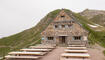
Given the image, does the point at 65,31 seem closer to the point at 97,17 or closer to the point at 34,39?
the point at 34,39

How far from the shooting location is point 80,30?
21688 millimetres

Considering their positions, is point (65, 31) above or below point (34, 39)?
above

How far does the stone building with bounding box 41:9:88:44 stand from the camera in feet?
71.3

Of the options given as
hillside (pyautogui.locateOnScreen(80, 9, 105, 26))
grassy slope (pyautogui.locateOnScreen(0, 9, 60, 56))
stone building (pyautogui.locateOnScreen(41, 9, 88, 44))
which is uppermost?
hillside (pyautogui.locateOnScreen(80, 9, 105, 26))

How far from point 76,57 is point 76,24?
12.6 meters

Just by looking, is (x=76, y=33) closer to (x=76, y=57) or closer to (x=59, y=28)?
(x=59, y=28)

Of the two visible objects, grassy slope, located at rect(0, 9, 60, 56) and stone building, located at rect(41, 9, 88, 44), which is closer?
stone building, located at rect(41, 9, 88, 44)

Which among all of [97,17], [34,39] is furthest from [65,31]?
[97,17]

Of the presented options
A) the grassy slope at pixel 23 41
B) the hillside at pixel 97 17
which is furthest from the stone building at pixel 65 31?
the hillside at pixel 97 17

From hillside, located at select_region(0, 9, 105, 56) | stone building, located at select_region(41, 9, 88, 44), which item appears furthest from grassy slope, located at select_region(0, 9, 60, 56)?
stone building, located at select_region(41, 9, 88, 44)

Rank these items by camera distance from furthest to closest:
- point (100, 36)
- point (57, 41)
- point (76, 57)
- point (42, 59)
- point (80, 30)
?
point (100, 36) < point (57, 41) < point (80, 30) < point (42, 59) < point (76, 57)

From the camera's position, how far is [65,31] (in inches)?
886

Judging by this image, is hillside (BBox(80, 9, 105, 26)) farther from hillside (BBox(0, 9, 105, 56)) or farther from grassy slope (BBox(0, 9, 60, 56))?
grassy slope (BBox(0, 9, 60, 56))

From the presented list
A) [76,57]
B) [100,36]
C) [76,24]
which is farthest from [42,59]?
[100,36]
